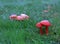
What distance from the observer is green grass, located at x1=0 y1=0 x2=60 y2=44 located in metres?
3.71

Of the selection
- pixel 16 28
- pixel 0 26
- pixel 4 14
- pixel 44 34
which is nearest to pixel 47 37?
pixel 44 34

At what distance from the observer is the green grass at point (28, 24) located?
146 inches

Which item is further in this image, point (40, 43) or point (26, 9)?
point (26, 9)

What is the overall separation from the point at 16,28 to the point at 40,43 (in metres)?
0.66

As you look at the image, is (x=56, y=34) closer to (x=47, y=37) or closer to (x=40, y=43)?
(x=47, y=37)

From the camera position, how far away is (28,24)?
432 centimetres

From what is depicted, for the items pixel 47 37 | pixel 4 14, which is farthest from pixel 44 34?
pixel 4 14

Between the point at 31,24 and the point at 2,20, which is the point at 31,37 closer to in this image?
the point at 31,24

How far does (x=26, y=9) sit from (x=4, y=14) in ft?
1.99

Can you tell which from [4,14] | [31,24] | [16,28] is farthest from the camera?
[4,14]

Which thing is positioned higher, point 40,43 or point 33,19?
point 33,19

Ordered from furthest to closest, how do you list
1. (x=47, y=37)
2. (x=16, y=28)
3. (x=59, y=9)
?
(x=59, y=9)
(x=16, y=28)
(x=47, y=37)

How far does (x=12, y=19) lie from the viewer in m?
4.42

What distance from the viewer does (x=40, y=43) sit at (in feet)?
11.8
